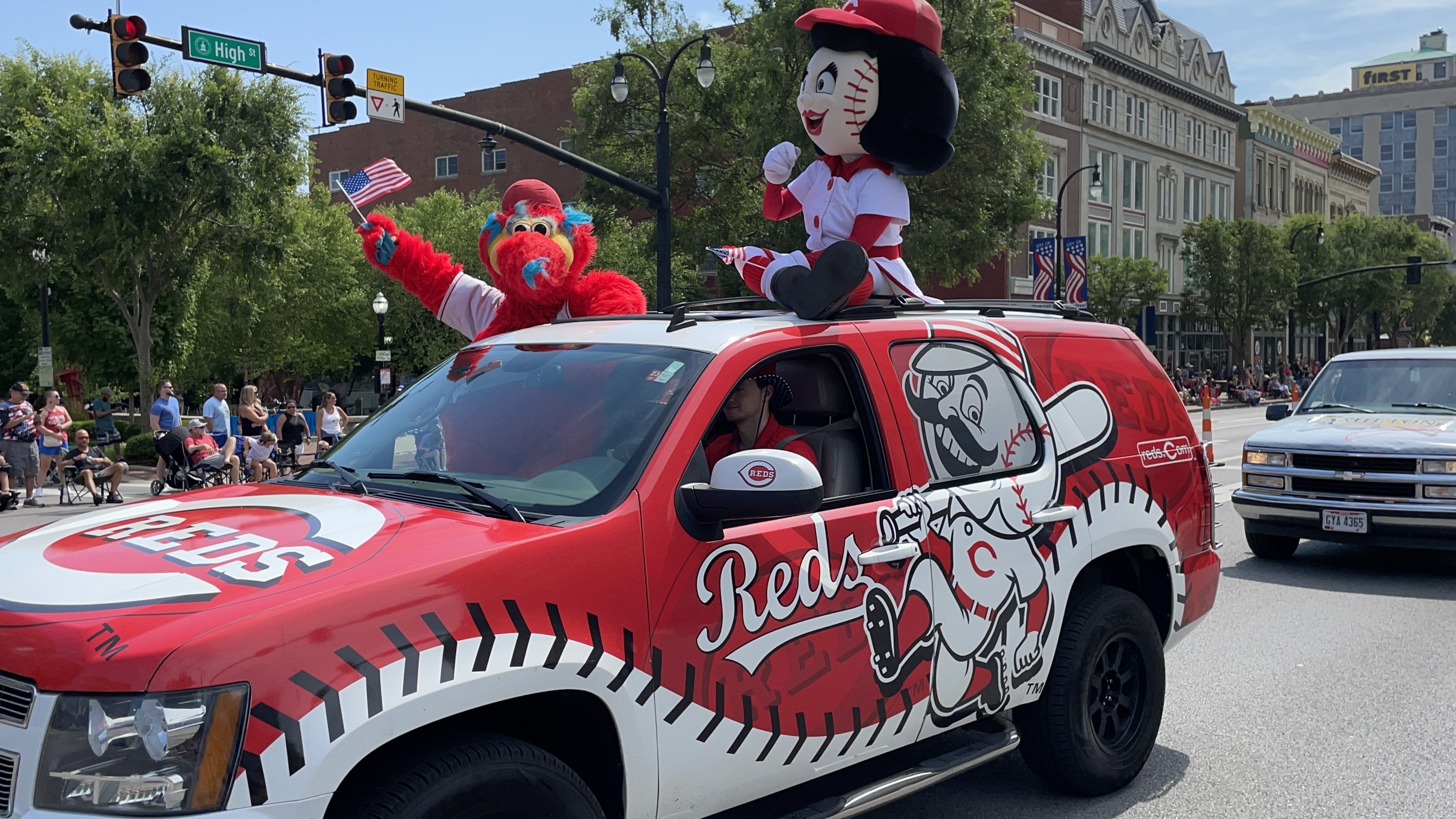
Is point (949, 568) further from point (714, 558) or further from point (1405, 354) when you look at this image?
point (1405, 354)

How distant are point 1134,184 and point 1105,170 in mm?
3899

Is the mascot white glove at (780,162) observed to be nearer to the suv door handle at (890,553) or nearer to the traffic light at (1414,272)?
the suv door handle at (890,553)

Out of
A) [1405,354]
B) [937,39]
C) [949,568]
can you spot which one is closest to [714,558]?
[949,568]

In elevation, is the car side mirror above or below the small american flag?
below

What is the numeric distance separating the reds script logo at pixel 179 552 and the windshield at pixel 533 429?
0.33 m

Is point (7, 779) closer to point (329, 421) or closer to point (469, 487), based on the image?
point (469, 487)

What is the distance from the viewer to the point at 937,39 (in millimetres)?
6391

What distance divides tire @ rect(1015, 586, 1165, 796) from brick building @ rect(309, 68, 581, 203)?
49.6m

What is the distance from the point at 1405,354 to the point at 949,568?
8.89 metres

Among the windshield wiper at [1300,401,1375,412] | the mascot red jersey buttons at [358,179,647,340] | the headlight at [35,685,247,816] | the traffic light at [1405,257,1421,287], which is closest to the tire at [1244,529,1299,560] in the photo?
the windshield wiper at [1300,401,1375,412]

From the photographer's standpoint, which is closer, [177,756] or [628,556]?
[177,756]

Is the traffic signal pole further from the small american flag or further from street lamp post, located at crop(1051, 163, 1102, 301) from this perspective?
street lamp post, located at crop(1051, 163, 1102, 301)

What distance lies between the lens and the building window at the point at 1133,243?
191 feet

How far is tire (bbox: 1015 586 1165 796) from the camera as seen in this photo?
451cm
